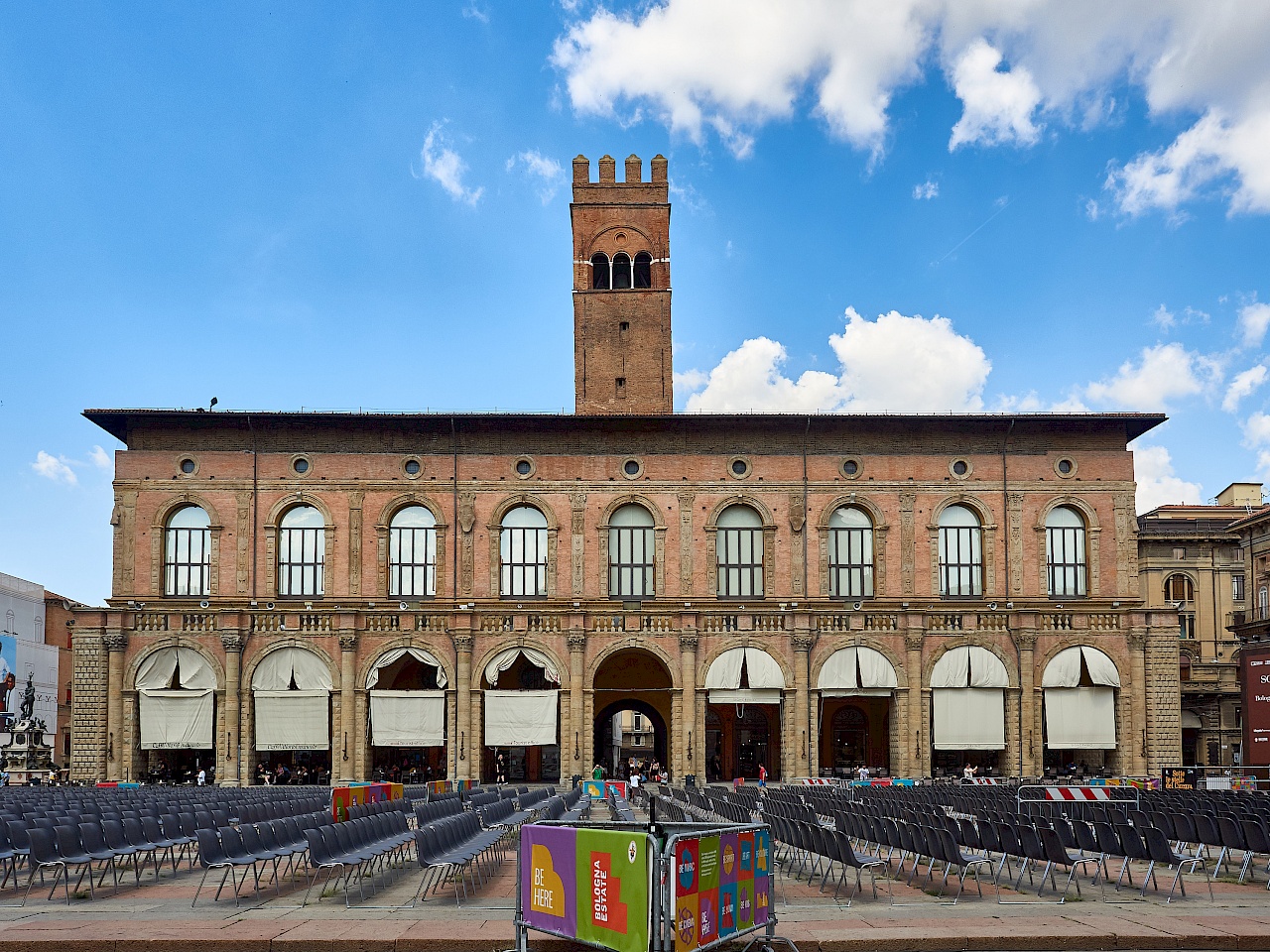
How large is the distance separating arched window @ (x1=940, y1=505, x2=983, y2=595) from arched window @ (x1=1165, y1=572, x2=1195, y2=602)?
25386mm

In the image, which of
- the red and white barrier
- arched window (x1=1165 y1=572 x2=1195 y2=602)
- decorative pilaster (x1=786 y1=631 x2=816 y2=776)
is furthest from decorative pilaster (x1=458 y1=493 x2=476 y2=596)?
arched window (x1=1165 y1=572 x2=1195 y2=602)

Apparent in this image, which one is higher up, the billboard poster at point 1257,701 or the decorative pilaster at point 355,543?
the decorative pilaster at point 355,543

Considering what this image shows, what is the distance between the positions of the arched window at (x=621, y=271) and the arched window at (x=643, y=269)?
384mm

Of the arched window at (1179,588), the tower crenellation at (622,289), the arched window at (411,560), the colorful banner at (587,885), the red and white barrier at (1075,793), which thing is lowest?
the red and white barrier at (1075,793)

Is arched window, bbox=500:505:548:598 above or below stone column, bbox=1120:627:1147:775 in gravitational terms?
above

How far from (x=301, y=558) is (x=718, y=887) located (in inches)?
1600

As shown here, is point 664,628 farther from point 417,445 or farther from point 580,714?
point 417,445

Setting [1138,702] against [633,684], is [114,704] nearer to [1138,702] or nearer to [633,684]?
[633,684]

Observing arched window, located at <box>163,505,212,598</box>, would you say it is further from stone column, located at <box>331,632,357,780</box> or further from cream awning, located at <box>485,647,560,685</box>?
cream awning, located at <box>485,647,560,685</box>

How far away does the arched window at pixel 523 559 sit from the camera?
49.0 meters

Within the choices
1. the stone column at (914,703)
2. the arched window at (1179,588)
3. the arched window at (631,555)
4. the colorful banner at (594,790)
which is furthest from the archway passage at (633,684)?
the arched window at (1179,588)

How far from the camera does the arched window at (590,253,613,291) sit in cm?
5791

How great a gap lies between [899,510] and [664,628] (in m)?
11.0

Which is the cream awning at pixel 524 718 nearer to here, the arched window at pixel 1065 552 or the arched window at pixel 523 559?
the arched window at pixel 523 559
